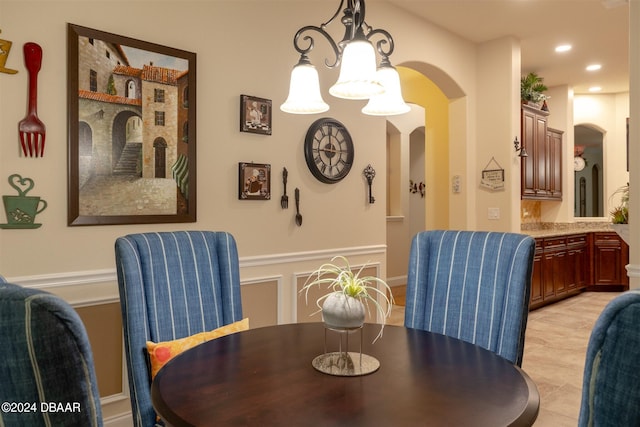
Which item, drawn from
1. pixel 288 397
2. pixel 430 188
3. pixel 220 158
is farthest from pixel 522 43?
pixel 288 397

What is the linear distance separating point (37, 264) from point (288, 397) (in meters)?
1.61

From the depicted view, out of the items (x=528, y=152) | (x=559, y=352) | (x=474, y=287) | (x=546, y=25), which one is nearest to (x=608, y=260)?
(x=528, y=152)

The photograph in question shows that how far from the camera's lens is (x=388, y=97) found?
5.61ft

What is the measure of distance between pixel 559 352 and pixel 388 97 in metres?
3.13

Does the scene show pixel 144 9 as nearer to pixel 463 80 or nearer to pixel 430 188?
pixel 463 80

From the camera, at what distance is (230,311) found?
1.84 metres

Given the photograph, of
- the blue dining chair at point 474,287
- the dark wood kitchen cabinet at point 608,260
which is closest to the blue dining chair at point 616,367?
the blue dining chair at point 474,287

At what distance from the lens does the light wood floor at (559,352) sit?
2.65m

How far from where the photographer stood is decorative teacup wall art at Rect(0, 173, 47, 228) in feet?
6.35

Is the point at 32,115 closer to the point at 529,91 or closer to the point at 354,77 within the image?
the point at 354,77

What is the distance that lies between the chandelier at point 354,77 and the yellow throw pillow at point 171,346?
92 centimetres

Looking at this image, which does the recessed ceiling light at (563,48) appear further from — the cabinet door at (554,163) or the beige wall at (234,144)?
the cabinet door at (554,163)

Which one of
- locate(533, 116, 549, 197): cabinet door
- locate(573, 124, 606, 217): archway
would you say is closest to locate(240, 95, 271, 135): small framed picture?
locate(533, 116, 549, 197): cabinet door

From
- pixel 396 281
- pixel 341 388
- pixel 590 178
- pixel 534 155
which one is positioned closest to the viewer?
pixel 341 388
